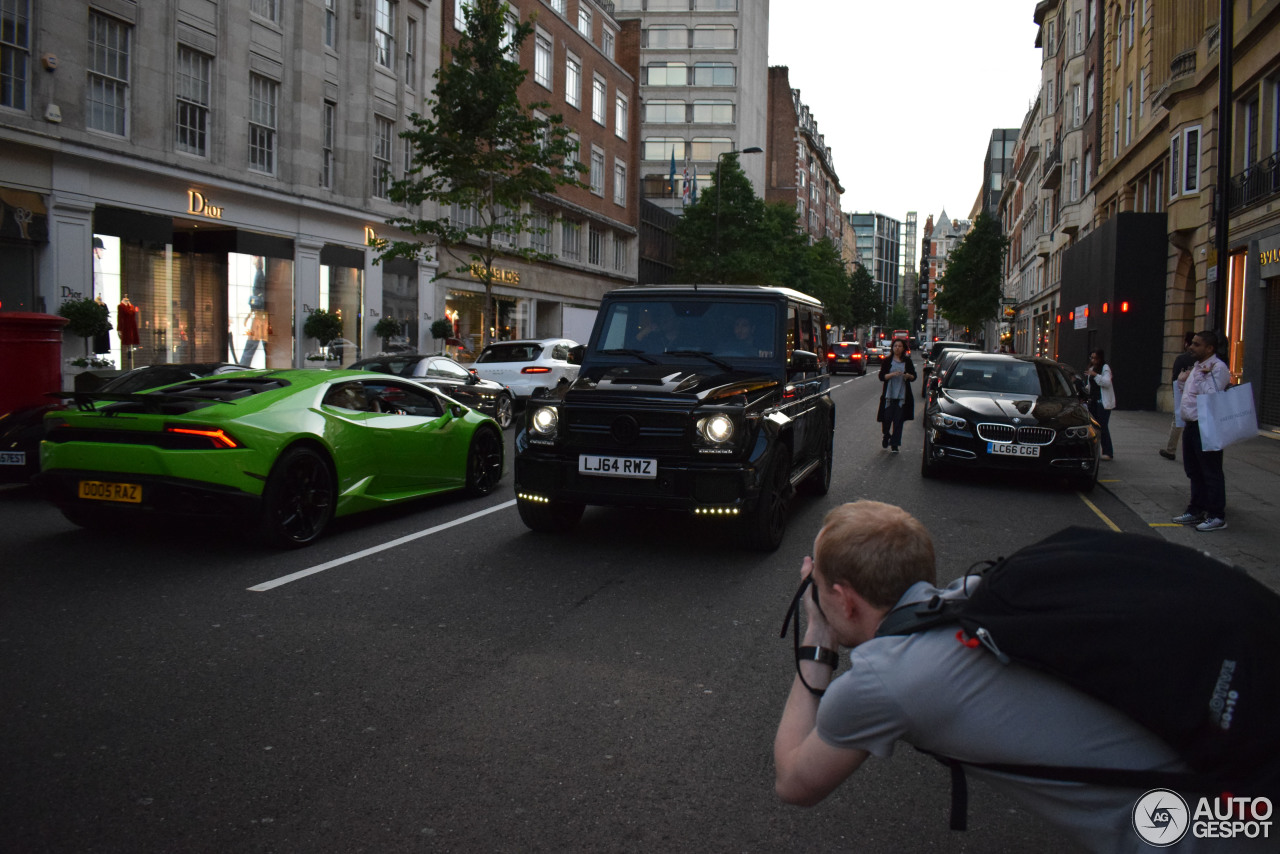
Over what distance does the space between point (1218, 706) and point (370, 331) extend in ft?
89.7

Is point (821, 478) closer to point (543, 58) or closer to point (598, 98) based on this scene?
point (543, 58)

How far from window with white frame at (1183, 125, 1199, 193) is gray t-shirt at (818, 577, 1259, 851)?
987 inches

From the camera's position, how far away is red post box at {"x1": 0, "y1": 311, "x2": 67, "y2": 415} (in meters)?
10.0

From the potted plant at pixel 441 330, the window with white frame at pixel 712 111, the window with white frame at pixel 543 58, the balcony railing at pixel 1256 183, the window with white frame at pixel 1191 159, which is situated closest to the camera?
the balcony railing at pixel 1256 183

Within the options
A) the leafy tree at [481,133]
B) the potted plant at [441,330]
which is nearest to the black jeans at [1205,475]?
the leafy tree at [481,133]

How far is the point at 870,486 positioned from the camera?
10953 mm

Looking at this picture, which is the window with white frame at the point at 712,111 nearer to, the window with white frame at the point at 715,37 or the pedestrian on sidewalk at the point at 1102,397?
the window with white frame at the point at 715,37

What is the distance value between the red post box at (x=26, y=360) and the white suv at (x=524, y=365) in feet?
32.5

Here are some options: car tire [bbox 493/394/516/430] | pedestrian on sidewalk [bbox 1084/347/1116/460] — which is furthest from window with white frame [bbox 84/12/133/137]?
pedestrian on sidewalk [bbox 1084/347/1116/460]

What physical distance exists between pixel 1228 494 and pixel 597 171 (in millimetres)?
37659

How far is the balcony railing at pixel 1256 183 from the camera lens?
720 inches

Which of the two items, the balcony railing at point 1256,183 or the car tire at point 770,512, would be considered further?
the balcony railing at point 1256,183

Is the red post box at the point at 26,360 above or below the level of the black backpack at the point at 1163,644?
above

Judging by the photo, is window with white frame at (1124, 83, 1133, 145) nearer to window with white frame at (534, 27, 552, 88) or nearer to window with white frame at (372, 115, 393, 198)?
window with white frame at (534, 27, 552, 88)
